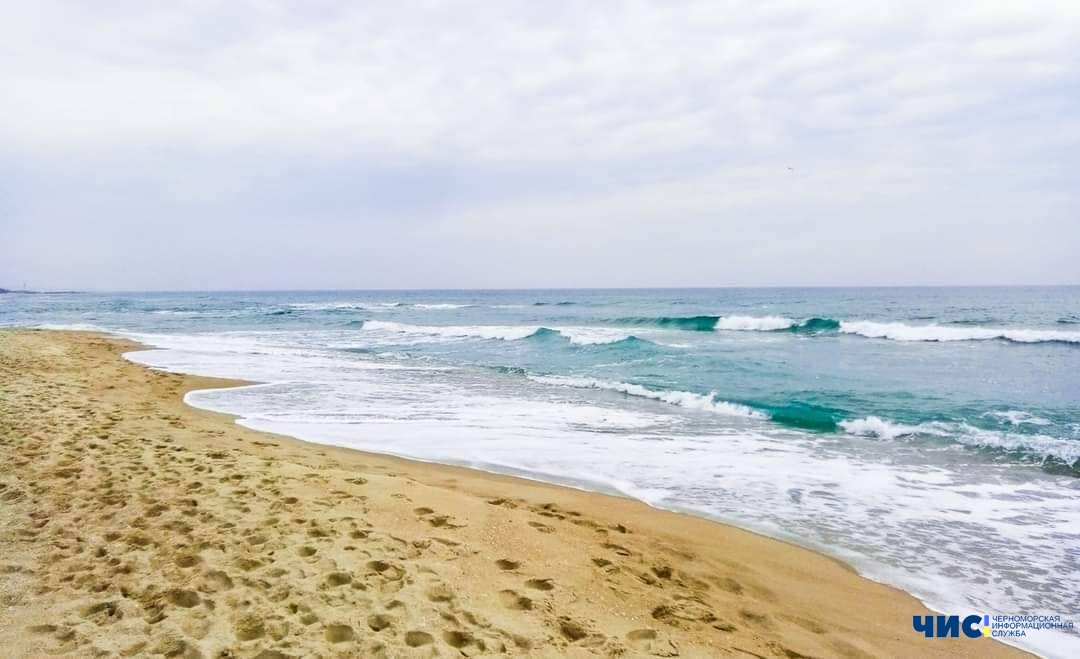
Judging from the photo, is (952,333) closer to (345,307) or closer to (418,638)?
(418,638)

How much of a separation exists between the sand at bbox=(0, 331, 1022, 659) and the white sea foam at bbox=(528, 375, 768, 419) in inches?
222

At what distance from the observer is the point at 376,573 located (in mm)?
3492

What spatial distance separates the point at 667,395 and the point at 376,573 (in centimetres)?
935

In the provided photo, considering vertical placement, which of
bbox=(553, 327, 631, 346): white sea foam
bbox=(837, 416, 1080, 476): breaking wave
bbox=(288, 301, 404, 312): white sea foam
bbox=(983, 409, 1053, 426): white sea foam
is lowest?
bbox=(837, 416, 1080, 476): breaking wave

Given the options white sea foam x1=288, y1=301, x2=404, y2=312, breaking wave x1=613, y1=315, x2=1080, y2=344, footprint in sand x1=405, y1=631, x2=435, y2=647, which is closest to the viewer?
footprint in sand x1=405, y1=631, x2=435, y2=647

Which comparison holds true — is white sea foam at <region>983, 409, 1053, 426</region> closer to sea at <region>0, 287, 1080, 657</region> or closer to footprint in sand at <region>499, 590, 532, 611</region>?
sea at <region>0, 287, 1080, 657</region>

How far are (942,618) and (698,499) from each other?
241 cm

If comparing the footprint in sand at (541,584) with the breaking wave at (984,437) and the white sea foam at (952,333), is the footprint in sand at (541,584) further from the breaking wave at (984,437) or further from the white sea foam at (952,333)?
the white sea foam at (952,333)

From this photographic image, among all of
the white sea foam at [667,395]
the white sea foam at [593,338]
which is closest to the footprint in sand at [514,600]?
the white sea foam at [667,395]

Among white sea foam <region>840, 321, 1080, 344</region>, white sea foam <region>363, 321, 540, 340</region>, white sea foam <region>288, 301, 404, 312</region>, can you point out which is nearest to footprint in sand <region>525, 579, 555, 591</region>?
white sea foam <region>363, 321, 540, 340</region>

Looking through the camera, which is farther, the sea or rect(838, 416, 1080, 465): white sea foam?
rect(838, 416, 1080, 465): white sea foam

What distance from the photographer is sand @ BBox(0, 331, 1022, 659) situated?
291 cm

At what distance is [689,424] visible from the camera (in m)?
9.80

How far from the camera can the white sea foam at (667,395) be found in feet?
35.9
